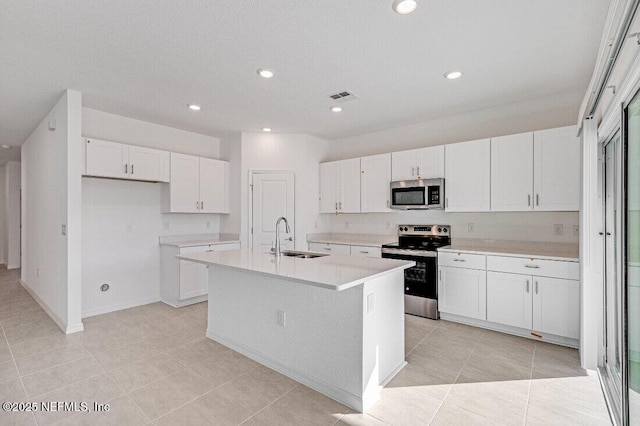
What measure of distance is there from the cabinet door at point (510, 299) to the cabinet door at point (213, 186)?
394 cm

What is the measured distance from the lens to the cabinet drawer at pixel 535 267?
2977 mm

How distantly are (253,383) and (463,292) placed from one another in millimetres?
2493

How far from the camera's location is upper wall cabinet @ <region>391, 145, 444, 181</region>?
410 centimetres

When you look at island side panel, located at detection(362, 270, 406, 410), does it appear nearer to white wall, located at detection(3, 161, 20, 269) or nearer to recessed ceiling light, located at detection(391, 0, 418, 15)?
recessed ceiling light, located at detection(391, 0, 418, 15)

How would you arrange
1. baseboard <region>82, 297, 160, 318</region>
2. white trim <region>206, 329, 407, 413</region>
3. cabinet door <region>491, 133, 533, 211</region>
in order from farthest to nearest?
baseboard <region>82, 297, 160, 318</region> → cabinet door <region>491, 133, 533, 211</region> → white trim <region>206, 329, 407, 413</region>

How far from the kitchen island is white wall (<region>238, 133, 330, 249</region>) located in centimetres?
211

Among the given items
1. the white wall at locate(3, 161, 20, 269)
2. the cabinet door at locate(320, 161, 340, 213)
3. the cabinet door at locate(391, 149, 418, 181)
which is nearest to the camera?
the cabinet door at locate(391, 149, 418, 181)

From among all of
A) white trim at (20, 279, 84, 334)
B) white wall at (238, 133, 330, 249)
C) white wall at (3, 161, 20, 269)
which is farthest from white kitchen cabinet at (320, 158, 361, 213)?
white wall at (3, 161, 20, 269)

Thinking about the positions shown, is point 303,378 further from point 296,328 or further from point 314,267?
point 314,267

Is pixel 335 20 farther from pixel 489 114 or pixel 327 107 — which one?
pixel 489 114

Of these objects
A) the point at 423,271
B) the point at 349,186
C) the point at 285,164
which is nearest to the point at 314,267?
the point at 423,271

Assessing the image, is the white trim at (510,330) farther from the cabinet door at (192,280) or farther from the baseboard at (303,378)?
the cabinet door at (192,280)

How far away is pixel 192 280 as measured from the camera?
4426 millimetres

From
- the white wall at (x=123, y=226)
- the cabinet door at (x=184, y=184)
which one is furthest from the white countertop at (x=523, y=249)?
the white wall at (x=123, y=226)
